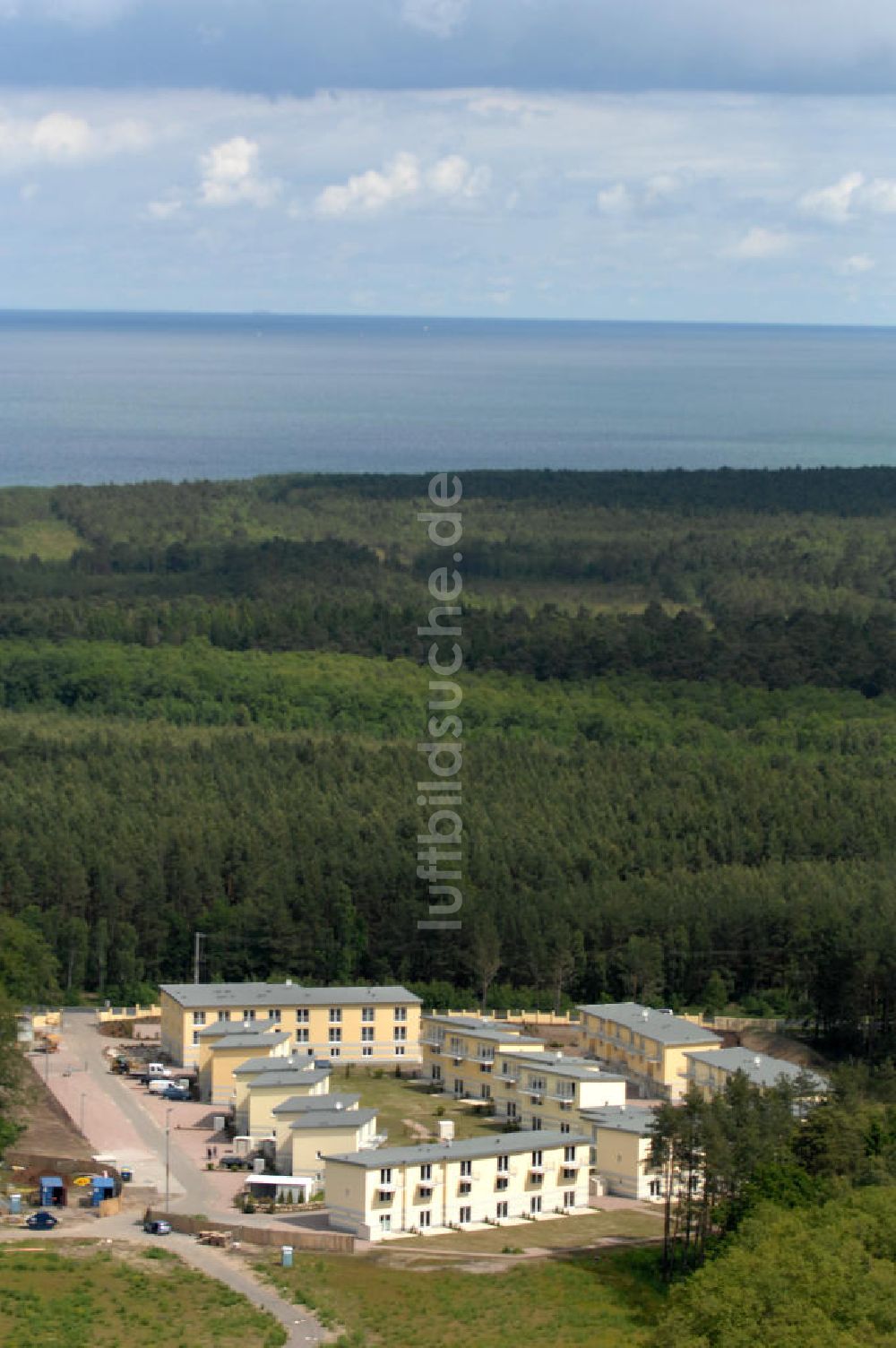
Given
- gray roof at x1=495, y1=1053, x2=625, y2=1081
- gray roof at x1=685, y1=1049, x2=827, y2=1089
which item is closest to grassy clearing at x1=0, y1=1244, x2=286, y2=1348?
gray roof at x1=495, y1=1053, x2=625, y2=1081

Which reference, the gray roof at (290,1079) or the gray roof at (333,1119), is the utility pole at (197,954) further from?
the gray roof at (333,1119)

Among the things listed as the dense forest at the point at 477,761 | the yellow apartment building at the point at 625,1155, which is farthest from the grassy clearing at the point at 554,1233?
the dense forest at the point at 477,761

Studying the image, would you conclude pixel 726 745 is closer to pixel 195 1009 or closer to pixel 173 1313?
pixel 195 1009

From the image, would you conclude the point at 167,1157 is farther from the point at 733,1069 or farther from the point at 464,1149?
the point at 733,1069

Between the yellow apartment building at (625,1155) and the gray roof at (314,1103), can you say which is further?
the gray roof at (314,1103)

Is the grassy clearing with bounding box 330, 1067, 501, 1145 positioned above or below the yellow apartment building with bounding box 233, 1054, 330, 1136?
below

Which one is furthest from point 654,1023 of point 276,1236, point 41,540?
point 41,540

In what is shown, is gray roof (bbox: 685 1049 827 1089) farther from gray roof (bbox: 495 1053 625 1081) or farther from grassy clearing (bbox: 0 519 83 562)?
grassy clearing (bbox: 0 519 83 562)
